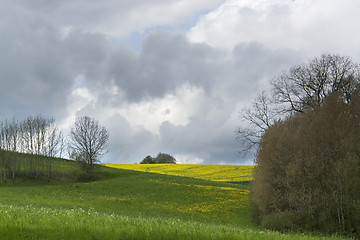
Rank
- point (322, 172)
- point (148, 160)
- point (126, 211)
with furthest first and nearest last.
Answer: point (148, 160) → point (126, 211) → point (322, 172)

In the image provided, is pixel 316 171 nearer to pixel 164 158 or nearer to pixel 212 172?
pixel 212 172

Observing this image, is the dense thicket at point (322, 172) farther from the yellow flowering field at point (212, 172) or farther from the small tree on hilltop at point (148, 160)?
the small tree on hilltop at point (148, 160)

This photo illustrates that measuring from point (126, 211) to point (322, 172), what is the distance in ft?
58.5

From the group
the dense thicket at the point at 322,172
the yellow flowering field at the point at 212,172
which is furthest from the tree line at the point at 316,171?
the yellow flowering field at the point at 212,172

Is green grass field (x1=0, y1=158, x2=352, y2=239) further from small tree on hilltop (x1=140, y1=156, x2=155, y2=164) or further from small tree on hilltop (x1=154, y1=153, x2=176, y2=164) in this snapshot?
small tree on hilltop (x1=140, y1=156, x2=155, y2=164)

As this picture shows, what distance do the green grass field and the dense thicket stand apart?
3877 millimetres

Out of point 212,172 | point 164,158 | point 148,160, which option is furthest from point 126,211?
point 148,160

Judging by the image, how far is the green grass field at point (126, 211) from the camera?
32.8 feet

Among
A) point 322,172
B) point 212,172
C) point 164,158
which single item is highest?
point 164,158

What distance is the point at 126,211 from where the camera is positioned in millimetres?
30922

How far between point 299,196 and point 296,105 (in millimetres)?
21126

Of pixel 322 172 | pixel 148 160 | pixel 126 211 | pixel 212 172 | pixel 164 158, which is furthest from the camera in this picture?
pixel 148 160

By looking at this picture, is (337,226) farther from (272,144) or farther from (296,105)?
(296,105)

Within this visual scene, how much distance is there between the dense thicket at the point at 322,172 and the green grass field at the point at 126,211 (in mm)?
3877
